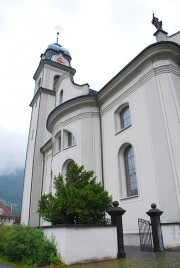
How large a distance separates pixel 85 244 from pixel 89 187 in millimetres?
2189

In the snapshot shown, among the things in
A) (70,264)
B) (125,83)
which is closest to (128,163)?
(125,83)

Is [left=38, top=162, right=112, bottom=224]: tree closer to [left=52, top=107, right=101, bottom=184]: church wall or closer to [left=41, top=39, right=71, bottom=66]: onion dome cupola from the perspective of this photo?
[left=52, top=107, right=101, bottom=184]: church wall

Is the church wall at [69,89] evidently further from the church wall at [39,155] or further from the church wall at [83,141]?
the church wall at [39,155]

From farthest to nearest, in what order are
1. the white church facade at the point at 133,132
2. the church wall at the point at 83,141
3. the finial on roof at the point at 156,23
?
the church wall at the point at 83,141, the finial on roof at the point at 156,23, the white church facade at the point at 133,132

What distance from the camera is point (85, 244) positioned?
707 cm

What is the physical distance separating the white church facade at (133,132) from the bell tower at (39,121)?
186 centimetres

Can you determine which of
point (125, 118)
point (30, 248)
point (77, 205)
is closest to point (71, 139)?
point (125, 118)

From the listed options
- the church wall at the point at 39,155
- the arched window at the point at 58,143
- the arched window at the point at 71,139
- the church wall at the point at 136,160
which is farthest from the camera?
the church wall at the point at 39,155

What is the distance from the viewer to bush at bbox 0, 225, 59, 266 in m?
6.95

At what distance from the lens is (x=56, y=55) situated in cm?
3234

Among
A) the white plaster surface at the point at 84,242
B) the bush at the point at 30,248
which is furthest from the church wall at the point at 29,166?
the white plaster surface at the point at 84,242

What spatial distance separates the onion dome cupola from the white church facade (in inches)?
469

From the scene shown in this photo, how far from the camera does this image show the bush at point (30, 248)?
6.95 meters

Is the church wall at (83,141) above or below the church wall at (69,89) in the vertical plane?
below
